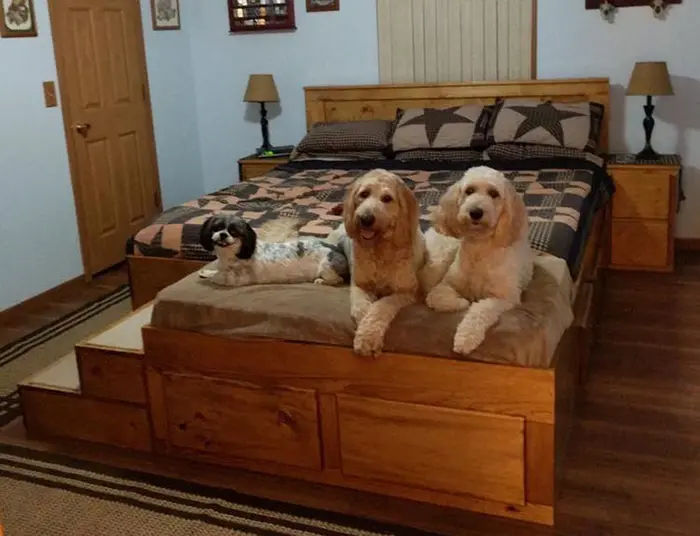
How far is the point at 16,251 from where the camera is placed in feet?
13.3

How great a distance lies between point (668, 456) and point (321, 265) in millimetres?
1229

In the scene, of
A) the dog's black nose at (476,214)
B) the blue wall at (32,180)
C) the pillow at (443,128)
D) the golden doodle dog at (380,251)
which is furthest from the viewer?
the pillow at (443,128)

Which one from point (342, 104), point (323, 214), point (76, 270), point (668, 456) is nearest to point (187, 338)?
point (323, 214)

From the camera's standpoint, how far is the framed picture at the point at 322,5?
497 centimetres

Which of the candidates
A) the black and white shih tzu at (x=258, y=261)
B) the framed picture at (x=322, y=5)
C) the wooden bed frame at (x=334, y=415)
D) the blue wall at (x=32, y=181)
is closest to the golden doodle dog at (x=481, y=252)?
the wooden bed frame at (x=334, y=415)

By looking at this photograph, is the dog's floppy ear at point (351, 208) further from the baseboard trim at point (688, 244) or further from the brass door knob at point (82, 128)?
the baseboard trim at point (688, 244)

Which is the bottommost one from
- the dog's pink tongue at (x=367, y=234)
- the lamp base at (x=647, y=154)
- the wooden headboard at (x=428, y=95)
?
the lamp base at (x=647, y=154)

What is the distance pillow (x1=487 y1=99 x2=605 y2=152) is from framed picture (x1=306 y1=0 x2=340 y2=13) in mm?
1336

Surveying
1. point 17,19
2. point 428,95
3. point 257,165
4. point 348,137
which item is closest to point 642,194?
point 428,95

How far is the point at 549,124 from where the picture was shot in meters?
4.20

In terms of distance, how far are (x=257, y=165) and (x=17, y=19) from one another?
158cm

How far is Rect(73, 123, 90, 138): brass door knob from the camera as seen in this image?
4.45m

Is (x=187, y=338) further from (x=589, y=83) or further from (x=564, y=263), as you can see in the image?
(x=589, y=83)

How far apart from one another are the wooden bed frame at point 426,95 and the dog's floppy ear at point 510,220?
2.68 metres
